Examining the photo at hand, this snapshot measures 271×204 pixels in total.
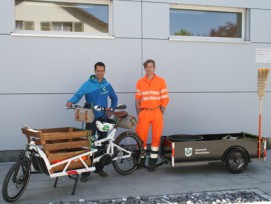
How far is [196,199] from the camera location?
4953 millimetres

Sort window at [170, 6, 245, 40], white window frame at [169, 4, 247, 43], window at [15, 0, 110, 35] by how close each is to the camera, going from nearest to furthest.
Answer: window at [15, 0, 110, 35], white window frame at [169, 4, 247, 43], window at [170, 6, 245, 40]

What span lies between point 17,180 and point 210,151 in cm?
320

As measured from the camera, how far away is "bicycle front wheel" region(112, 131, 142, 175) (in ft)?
19.9

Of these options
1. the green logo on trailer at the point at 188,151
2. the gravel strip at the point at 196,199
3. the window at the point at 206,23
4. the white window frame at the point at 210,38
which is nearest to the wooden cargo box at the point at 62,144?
the gravel strip at the point at 196,199

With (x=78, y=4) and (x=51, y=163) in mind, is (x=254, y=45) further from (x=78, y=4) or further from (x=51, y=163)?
(x=51, y=163)

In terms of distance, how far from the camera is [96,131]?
6.17 metres

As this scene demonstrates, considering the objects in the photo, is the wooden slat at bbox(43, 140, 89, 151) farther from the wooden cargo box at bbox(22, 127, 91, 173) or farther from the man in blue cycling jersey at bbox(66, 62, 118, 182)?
the man in blue cycling jersey at bbox(66, 62, 118, 182)

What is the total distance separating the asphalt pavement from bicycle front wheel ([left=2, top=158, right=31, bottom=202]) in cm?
16

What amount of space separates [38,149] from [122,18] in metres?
3.63

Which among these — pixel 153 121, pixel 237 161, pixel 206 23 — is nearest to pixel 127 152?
pixel 153 121

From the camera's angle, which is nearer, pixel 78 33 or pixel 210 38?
pixel 78 33

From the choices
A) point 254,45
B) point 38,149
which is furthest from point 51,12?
point 254,45

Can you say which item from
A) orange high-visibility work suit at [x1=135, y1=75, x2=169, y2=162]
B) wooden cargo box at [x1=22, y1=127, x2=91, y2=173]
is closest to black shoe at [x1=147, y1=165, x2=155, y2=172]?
orange high-visibility work suit at [x1=135, y1=75, x2=169, y2=162]

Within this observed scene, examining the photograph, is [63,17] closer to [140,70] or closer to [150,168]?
[140,70]
